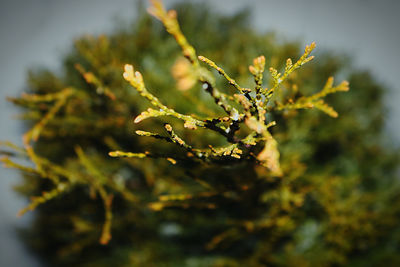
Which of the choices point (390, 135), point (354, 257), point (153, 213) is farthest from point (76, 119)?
point (390, 135)

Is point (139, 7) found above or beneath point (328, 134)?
above

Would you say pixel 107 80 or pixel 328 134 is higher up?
pixel 328 134

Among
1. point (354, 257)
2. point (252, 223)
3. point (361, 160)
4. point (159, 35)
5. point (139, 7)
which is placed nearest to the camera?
point (252, 223)

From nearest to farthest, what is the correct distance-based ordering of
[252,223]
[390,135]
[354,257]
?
[252,223] → [354,257] → [390,135]

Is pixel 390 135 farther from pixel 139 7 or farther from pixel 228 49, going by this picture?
pixel 139 7

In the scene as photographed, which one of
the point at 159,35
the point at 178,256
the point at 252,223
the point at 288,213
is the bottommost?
the point at 178,256

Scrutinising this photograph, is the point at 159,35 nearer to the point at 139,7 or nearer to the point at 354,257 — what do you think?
the point at 139,7

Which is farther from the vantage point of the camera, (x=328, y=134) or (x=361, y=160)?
(x=361, y=160)

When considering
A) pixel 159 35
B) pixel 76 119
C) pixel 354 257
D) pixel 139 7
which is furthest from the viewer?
pixel 159 35

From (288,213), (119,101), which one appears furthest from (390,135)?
(119,101)
